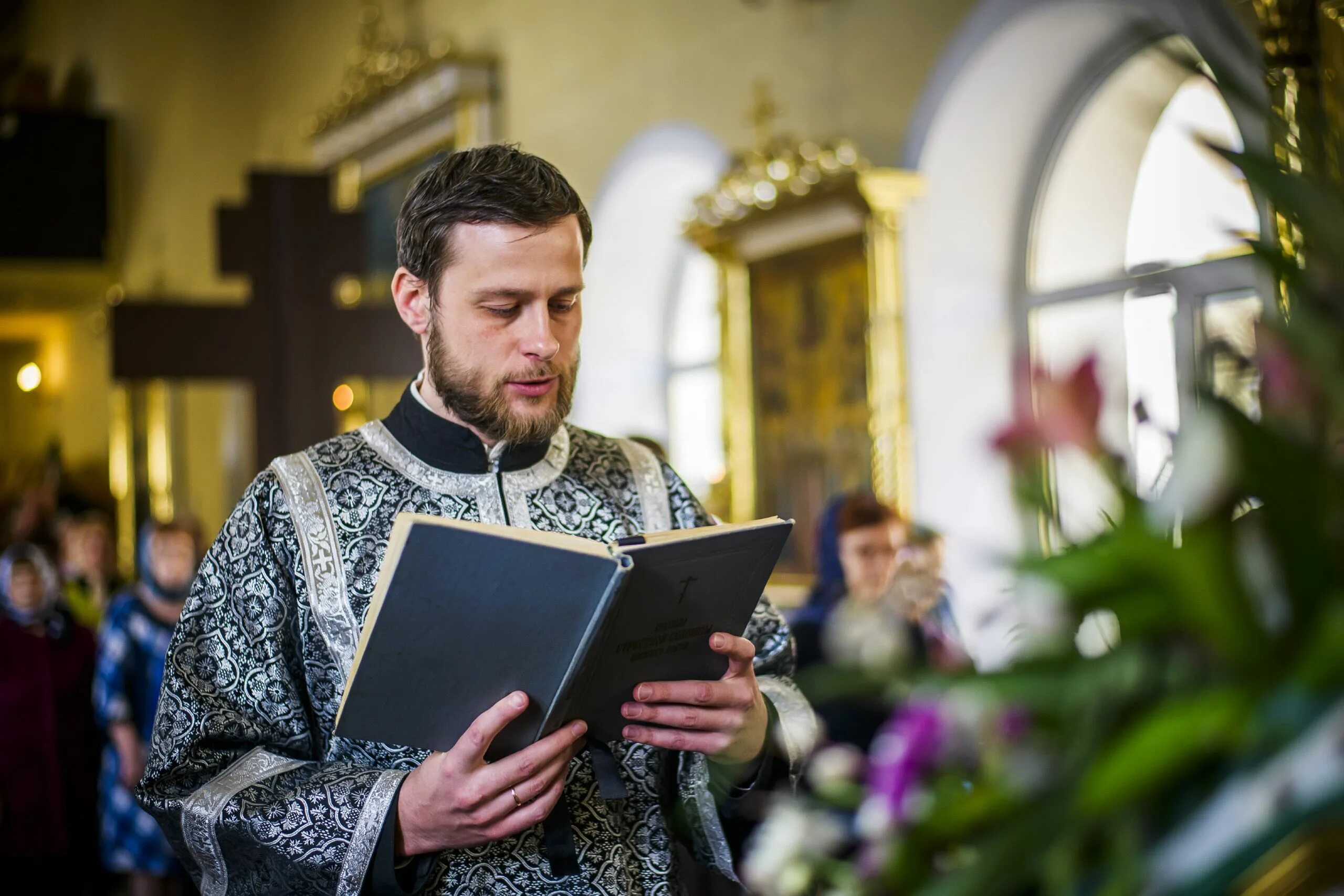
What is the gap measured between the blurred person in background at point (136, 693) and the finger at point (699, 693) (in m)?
3.97

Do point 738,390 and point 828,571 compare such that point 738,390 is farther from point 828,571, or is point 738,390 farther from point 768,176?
point 828,571

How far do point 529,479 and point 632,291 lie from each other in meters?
5.85

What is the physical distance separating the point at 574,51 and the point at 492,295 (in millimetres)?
5913

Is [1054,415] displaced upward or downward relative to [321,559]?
upward

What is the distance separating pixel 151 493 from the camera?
13906mm

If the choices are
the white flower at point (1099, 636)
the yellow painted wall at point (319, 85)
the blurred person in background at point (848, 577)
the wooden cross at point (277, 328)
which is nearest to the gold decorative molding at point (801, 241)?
the yellow painted wall at point (319, 85)

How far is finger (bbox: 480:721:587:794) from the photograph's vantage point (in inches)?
67.6

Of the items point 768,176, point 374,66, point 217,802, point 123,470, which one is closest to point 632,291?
point 768,176

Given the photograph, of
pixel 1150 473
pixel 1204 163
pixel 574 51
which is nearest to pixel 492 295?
pixel 1150 473

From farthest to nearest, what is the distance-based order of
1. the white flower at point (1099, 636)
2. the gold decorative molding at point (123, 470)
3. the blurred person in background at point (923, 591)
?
the gold decorative molding at point (123, 470)
the blurred person in background at point (923, 591)
the white flower at point (1099, 636)

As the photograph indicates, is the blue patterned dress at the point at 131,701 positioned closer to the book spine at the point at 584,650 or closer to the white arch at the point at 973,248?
the white arch at the point at 973,248

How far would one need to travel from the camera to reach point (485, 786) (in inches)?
67.6

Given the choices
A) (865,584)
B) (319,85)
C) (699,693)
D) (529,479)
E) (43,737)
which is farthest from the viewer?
(319,85)

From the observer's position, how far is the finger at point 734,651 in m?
1.83
